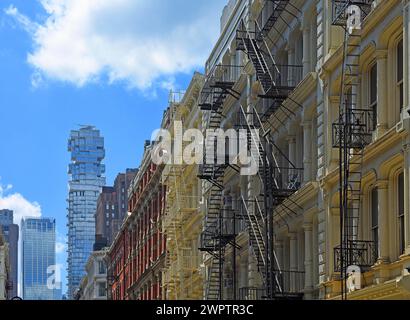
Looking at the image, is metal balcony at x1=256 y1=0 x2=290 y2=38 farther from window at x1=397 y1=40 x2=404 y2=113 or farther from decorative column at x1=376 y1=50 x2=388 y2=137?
window at x1=397 y1=40 x2=404 y2=113

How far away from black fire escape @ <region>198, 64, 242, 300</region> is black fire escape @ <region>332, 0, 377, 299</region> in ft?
51.9

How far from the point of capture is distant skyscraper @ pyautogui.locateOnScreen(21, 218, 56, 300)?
9022 cm

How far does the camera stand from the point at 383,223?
23.1m

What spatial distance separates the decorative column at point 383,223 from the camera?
23.0m

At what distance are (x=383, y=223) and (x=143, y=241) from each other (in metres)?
65.1

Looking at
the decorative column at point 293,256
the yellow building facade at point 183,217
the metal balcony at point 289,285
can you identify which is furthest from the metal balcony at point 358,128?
the yellow building facade at point 183,217

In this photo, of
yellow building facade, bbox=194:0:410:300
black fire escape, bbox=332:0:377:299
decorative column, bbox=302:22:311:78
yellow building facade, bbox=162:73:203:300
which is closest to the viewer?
yellow building facade, bbox=194:0:410:300

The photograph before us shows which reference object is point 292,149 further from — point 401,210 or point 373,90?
point 401,210

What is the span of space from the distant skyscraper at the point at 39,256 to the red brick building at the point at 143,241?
8581mm

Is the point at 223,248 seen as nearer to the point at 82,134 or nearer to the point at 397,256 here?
the point at 397,256

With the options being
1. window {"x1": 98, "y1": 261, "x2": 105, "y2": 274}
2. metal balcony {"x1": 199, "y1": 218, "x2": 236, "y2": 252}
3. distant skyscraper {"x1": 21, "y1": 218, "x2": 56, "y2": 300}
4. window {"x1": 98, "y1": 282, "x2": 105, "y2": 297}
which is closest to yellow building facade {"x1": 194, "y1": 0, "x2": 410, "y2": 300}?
metal balcony {"x1": 199, "y1": 218, "x2": 236, "y2": 252}

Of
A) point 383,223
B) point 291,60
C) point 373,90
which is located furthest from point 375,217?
point 291,60

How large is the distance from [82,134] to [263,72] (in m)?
80.6
